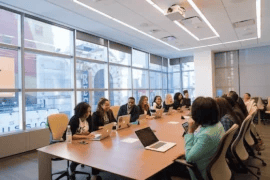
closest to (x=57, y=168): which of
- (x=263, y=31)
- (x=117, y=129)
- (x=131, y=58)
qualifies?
(x=117, y=129)

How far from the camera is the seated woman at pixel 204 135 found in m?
1.56

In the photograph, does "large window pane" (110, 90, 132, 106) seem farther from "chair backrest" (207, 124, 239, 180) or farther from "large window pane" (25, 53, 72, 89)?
"chair backrest" (207, 124, 239, 180)

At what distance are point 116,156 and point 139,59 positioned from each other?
6.75 metres

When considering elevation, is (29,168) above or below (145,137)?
below

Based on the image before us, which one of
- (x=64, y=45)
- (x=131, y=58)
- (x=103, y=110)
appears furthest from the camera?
(x=131, y=58)

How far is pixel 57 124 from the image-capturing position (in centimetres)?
311

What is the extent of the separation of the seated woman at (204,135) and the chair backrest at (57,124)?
7.18 feet

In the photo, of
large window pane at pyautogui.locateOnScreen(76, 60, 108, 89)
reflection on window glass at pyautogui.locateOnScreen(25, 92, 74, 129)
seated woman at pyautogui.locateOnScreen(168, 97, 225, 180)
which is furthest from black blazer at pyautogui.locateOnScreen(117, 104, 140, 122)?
seated woman at pyautogui.locateOnScreen(168, 97, 225, 180)

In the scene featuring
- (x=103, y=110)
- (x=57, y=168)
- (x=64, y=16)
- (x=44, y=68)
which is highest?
(x=64, y=16)

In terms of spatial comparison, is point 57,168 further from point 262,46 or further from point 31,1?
point 262,46

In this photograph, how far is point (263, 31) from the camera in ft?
Answer: 19.6

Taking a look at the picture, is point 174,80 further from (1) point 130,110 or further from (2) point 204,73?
(1) point 130,110

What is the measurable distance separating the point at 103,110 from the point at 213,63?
23.1ft

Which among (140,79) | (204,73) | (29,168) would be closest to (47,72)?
(29,168)
